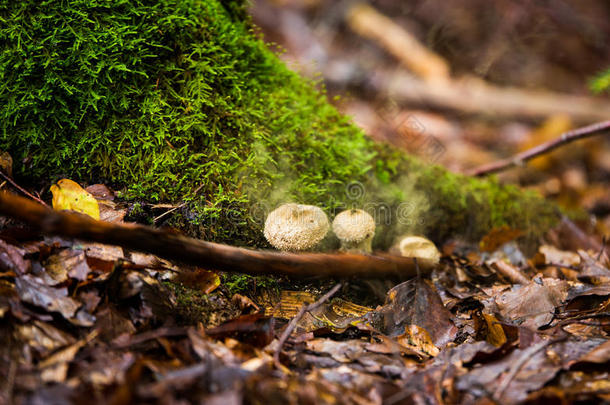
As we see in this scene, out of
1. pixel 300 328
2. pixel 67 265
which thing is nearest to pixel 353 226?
pixel 300 328

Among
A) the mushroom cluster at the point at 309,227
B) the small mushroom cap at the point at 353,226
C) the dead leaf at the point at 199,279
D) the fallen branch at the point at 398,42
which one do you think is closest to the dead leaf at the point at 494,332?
the mushroom cluster at the point at 309,227

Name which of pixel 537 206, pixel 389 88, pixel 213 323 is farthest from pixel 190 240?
pixel 389 88

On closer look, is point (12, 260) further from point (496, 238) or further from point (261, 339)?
point (496, 238)

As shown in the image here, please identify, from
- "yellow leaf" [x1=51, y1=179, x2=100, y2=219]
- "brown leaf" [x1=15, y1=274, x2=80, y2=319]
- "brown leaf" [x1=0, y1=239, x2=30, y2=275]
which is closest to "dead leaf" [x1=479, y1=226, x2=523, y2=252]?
"yellow leaf" [x1=51, y1=179, x2=100, y2=219]

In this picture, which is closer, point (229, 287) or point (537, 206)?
point (229, 287)

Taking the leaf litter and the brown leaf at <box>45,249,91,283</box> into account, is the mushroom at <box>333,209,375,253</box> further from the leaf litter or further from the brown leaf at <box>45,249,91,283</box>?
the brown leaf at <box>45,249,91,283</box>

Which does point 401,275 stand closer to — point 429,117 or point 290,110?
point 290,110

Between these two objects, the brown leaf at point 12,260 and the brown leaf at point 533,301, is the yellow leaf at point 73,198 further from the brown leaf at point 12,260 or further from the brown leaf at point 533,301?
the brown leaf at point 533,301
